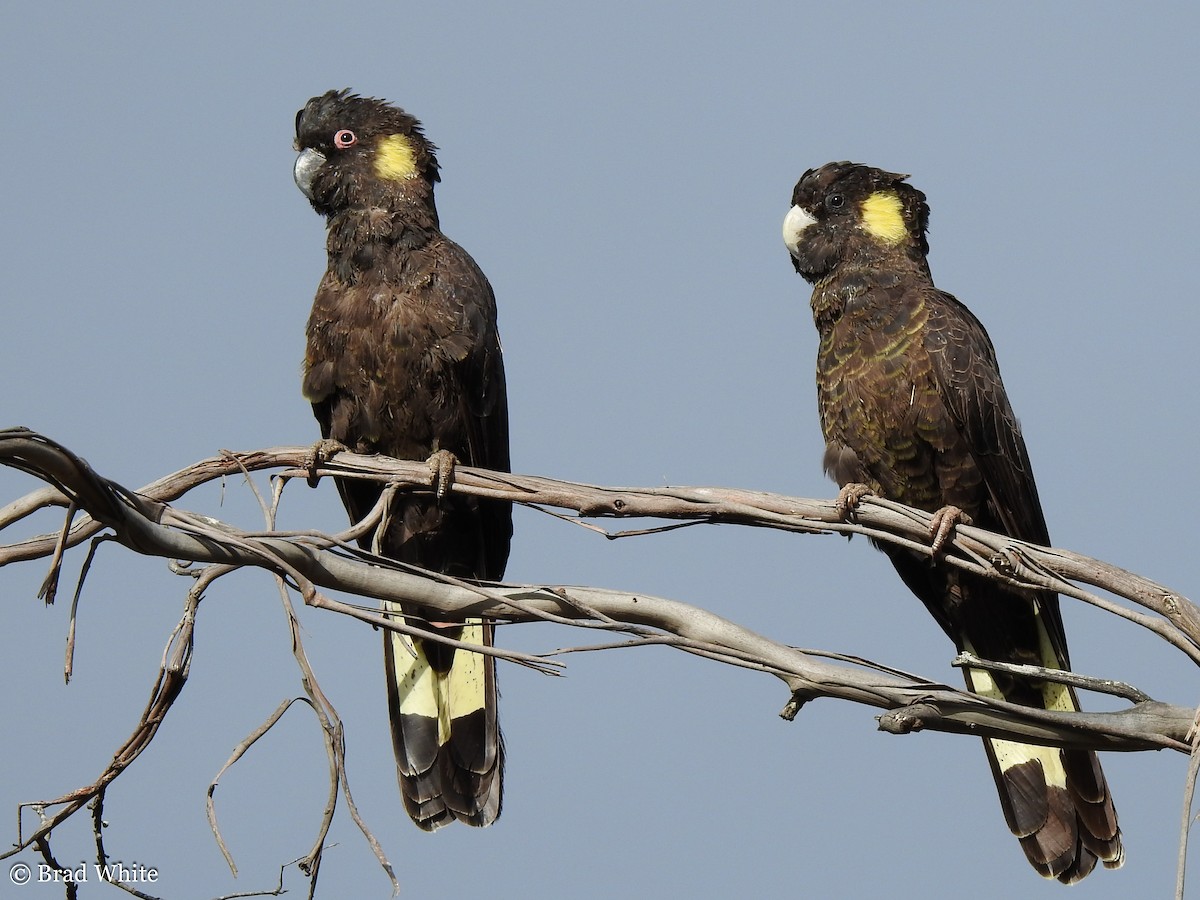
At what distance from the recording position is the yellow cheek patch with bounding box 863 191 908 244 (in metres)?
6.35

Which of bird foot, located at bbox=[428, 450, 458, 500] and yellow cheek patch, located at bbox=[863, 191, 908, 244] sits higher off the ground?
yellow cheek patch, located at bbox=[863, 191, 908, 244]

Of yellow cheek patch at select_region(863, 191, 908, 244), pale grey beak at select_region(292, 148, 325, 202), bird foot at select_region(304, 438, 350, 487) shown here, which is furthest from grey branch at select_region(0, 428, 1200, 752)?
pale grey beak at select_region(292, 148, 325, 202)

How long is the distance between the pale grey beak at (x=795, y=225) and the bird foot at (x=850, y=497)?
48.2 inches

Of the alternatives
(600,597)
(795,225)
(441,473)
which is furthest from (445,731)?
(795,225)

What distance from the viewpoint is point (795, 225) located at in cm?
649

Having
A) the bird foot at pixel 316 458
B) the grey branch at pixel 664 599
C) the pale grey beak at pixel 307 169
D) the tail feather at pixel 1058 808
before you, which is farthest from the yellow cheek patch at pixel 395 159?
the tail feather at pixel 1058 808

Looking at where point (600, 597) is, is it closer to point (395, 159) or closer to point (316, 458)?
point (316, 458)

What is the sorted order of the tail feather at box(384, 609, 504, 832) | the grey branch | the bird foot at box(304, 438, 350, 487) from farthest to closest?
the tail feather at box(384, 609, 504, 832) → the bird foot at box(304, 438, 350, 487) → the grey branch

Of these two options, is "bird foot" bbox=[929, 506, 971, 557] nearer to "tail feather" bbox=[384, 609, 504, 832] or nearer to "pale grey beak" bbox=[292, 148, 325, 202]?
"tail feather" bbox=[384, 609, 504, 832]

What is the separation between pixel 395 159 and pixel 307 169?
42cm

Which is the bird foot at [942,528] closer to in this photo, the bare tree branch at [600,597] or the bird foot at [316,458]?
the bare tree branch at [600,597]

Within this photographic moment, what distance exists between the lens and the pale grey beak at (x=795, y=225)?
647 centimetres

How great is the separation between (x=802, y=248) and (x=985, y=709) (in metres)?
3.17

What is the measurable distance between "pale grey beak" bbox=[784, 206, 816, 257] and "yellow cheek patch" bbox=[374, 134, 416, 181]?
1.77m
